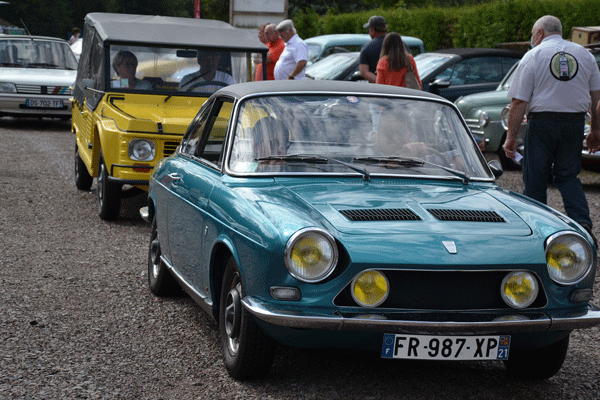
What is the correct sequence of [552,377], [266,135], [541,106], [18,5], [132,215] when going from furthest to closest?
[18,5], [132,215], [541,106], [266,135], [552,377]

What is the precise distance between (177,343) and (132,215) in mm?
4150

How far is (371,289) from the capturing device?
146 inches

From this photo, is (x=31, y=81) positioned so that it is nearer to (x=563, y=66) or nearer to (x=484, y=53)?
(x=484, y=53)

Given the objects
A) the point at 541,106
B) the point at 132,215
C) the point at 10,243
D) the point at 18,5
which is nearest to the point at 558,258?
the point at 541,106

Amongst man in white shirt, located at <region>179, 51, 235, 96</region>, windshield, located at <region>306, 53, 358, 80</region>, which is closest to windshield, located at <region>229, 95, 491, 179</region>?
man in white shirt, located at <region>179, 51, 235, 96</region>

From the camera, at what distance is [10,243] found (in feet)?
23.5

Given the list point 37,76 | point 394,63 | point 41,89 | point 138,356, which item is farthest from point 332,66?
point 138,356

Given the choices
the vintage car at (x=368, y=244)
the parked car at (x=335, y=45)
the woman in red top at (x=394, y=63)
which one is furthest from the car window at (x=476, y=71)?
the vintage car at (x=368, y=244)

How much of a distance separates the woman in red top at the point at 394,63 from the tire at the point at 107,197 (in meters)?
3.06

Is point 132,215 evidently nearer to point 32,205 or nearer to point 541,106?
point 32,205

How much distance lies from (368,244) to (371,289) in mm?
191

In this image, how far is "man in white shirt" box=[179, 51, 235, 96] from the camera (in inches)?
351

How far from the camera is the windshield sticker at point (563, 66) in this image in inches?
276

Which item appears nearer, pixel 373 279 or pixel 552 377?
pixel 373 279
